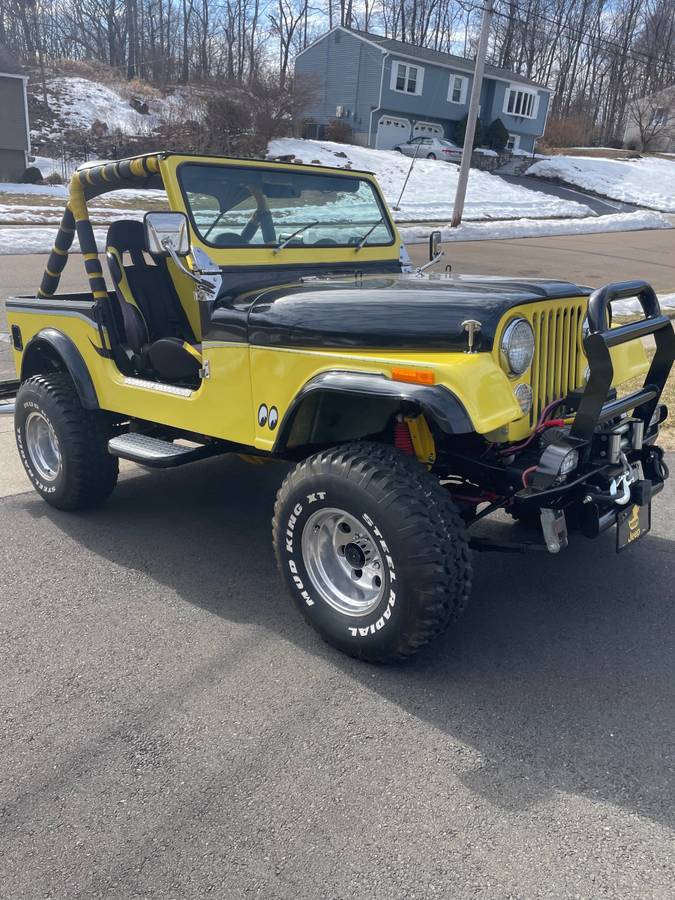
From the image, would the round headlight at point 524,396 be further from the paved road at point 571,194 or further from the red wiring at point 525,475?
the paved road at point 571,194

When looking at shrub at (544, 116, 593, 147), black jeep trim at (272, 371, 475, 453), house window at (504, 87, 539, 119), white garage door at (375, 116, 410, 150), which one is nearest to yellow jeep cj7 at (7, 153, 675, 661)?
black jeep trim at (272, 371, 475, 453)

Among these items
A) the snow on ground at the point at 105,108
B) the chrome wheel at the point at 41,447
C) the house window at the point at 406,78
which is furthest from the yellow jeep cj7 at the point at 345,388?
the house window at the point at 406,78

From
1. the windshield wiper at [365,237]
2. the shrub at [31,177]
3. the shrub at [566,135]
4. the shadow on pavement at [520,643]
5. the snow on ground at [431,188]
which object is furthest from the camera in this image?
the shrub at [566,135]

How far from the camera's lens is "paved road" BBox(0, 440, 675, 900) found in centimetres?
216

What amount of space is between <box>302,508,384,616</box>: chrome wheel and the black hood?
0.73 m

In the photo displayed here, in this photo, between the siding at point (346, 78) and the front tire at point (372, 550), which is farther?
the siding at point (346, 78)

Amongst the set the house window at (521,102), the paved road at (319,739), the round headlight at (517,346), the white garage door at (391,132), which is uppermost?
the house window at (521,102)

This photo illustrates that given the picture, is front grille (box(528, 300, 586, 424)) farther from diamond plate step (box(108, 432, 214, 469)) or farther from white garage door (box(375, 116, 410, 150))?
white garage door (box(375, 116, 410, 150))

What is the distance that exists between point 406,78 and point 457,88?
13.2ft

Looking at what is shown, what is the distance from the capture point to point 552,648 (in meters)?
3.23

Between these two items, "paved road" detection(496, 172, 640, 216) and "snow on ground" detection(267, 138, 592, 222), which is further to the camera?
"paved road" detection(496, 172, 640, 216)

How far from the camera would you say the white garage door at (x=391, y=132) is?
4269 cm

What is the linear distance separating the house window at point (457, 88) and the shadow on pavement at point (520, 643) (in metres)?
45.7

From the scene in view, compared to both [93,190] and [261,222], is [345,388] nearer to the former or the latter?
[261,222]
